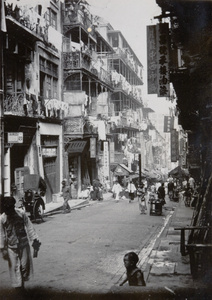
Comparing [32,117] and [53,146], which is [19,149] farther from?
[53,146]

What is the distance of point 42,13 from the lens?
68.8 feet

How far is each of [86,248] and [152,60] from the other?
18.1ft

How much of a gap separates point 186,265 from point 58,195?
14058 mm

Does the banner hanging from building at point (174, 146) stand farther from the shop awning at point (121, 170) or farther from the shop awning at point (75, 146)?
the shop awning at point (75, 146)

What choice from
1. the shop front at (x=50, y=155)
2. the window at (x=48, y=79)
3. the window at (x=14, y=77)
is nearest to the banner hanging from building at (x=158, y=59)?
the window at (x=14, y=77)

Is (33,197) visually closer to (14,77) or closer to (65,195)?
(65,195)

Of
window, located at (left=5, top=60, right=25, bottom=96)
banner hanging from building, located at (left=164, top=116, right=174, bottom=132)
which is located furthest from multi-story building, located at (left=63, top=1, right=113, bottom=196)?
window, located at (left=5, top=60, right=25, bottom=96)

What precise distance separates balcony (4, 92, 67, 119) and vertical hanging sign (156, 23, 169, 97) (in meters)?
8.42

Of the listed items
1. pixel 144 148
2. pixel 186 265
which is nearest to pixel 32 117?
pixel 186 265

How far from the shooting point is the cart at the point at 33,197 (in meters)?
14.9

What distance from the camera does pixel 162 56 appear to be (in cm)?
1026

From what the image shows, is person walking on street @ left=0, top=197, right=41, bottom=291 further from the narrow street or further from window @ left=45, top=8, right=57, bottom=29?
window @ left=45, top=8, right=57, bottom=29

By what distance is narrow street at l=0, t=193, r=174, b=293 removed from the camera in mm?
7719

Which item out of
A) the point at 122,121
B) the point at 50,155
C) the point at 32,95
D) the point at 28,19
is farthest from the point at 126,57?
the point at 28,19
